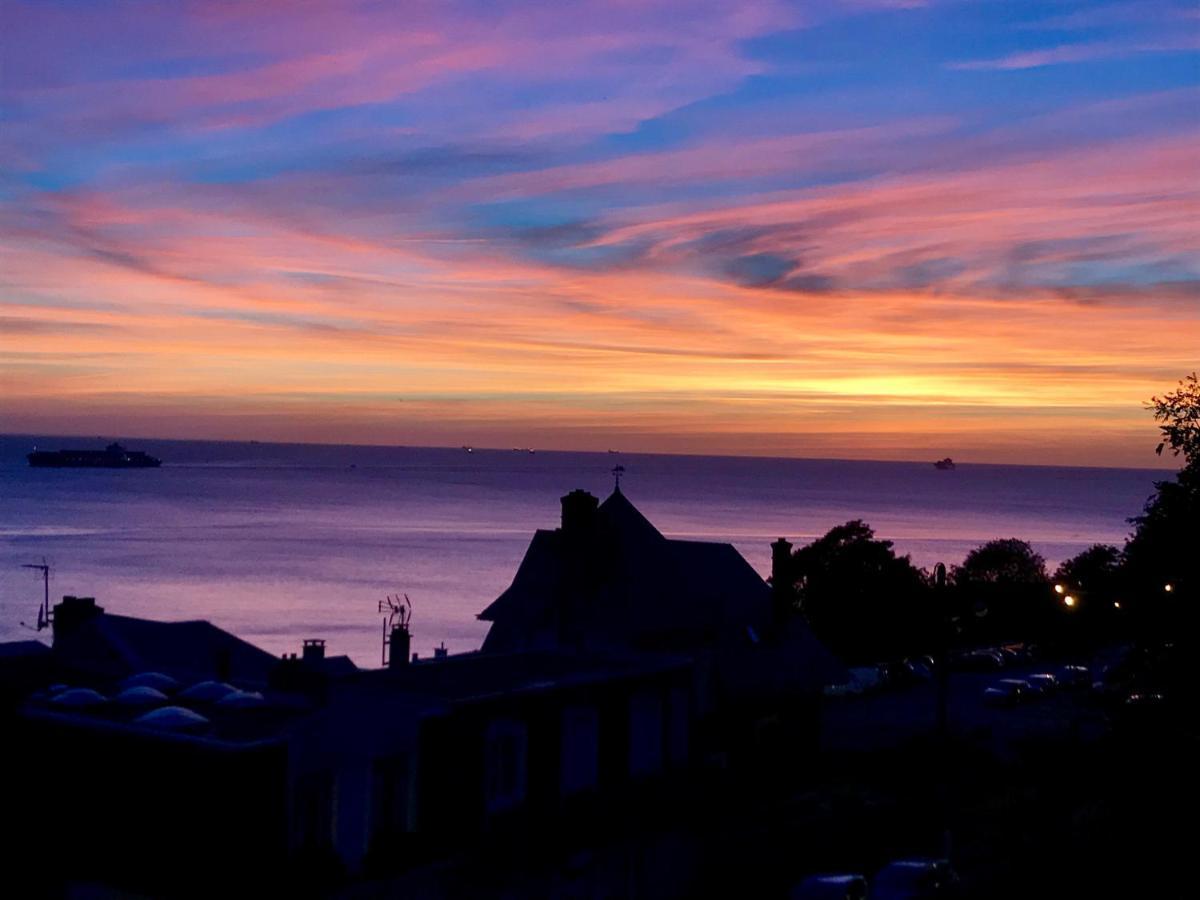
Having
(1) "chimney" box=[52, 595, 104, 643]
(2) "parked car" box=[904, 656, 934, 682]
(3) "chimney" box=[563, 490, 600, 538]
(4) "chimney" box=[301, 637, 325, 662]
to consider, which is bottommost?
(2) "parked car" box=[904, 656, 934, 682]

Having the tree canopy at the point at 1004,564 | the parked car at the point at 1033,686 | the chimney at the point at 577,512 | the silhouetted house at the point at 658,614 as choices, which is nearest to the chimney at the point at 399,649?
the silhouetted house at the point at 658,614

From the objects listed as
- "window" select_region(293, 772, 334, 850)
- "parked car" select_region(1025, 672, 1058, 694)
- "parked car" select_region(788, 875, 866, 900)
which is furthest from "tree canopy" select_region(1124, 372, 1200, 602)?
"parked car" select_region(1025, 672, 1058, 694)

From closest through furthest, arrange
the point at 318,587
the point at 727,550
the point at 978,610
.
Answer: the point at 978,610
the point at 727,550
the point at 318,587

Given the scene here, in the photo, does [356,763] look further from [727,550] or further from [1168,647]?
[727,550]

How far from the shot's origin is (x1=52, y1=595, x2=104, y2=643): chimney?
110 feet

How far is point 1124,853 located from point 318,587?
12808 centimetres

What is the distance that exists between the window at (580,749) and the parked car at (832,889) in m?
4.42

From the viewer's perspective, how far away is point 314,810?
17000 millimetres

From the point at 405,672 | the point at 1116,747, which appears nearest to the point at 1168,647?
the point at 1116,747

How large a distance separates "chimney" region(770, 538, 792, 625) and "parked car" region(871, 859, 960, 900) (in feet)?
37.5

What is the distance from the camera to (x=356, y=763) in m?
17.4

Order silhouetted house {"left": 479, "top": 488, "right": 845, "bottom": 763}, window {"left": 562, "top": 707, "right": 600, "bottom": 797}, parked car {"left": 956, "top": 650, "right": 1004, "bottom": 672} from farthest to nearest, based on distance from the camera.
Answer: parked car {"left": 956, "top": 650, "right": 1004, "bottom": 672}, silhouetted house {"left": 479, "top": 488, "right": 845, "bottom": 763}, window {"left": 562, "top": 707, "right": 600, "bottom": 797}

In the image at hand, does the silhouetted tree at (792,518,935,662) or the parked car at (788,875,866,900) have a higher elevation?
the silhouetted tree at (792,518,935,662)

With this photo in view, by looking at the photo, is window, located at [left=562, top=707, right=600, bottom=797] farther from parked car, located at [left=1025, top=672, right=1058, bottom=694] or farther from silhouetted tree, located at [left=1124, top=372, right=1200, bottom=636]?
parked car, located at [left=1025, top=672, right=1058, bottom=694]
